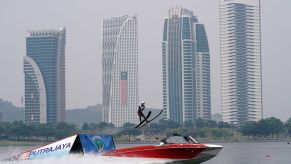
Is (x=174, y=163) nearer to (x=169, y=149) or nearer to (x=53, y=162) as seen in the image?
(x=169, y=149)

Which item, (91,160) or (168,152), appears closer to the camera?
(91,160)

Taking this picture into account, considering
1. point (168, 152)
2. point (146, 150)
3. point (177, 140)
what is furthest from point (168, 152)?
point (146, 150)

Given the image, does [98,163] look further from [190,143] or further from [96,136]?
[190,143]

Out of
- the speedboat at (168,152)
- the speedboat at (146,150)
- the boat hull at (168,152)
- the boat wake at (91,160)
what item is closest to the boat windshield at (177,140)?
the speedboat at (146,150)

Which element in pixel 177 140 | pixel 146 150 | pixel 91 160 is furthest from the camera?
pixel 177 140

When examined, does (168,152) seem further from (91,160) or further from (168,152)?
(91,160)

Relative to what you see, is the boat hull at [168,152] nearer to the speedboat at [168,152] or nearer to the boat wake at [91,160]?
the speedboat at [168,152]

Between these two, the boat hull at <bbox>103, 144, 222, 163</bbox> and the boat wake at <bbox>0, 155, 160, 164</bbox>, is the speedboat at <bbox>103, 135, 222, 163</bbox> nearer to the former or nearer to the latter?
the boat hull at <bbox>103, 144, 222, 163</bbox>

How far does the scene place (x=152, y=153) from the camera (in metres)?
42.3

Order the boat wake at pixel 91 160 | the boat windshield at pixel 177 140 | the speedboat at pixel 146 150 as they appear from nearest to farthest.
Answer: the boat wake at pixel 91 160 < the speedboat at pixel 146 150 < the boat windshield at pixel 177 140

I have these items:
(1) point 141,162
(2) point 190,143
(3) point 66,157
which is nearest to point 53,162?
(3) point 66,157

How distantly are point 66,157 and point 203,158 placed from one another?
7208 millimetres

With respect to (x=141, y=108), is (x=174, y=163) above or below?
below

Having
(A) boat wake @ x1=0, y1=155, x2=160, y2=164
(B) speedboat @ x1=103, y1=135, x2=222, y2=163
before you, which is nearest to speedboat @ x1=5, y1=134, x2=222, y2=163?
(B) speedboat @ x1=103, y1=135, x2=222, y2=163
